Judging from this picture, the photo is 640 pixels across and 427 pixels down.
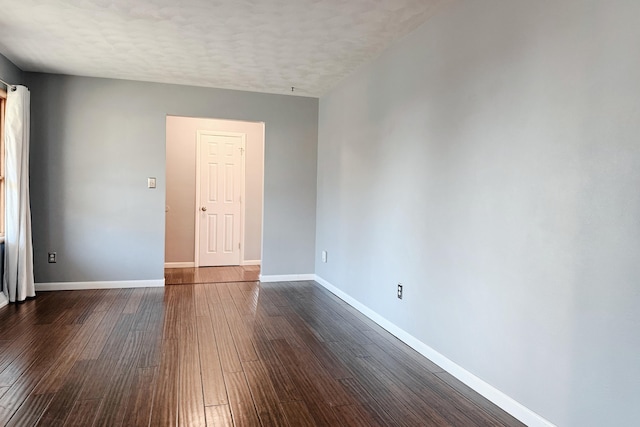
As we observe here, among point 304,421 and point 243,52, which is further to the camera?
point 243,52

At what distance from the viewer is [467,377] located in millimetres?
2529

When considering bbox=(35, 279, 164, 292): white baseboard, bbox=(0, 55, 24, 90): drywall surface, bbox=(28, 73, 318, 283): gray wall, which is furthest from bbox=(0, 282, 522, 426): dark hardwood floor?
bbox=(0, 55, 24, 90): drywall surface

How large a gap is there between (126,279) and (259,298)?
66.8 inches

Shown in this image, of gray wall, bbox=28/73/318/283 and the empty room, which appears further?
gray wall, bbox=28/73/318/283

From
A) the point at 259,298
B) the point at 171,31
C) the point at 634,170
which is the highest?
the point at 171,31

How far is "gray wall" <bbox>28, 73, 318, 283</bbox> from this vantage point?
4633 mm

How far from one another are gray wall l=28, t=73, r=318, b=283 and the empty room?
0.08 feet

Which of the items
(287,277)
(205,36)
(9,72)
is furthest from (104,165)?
(287,277)

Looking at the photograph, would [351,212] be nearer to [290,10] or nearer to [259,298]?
[259,298]

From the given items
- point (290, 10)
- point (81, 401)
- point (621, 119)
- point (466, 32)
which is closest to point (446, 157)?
point (466, 32)

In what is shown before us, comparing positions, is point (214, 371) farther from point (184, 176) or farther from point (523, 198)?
point (184, 176)

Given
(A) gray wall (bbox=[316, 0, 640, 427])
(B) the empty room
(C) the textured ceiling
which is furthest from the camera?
(C) the textured ceiling

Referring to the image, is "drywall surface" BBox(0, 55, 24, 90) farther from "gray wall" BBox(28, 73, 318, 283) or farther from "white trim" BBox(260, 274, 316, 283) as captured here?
"white trim" BBox(260, 274, 316, 283)

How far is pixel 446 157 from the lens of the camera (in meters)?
2.79
